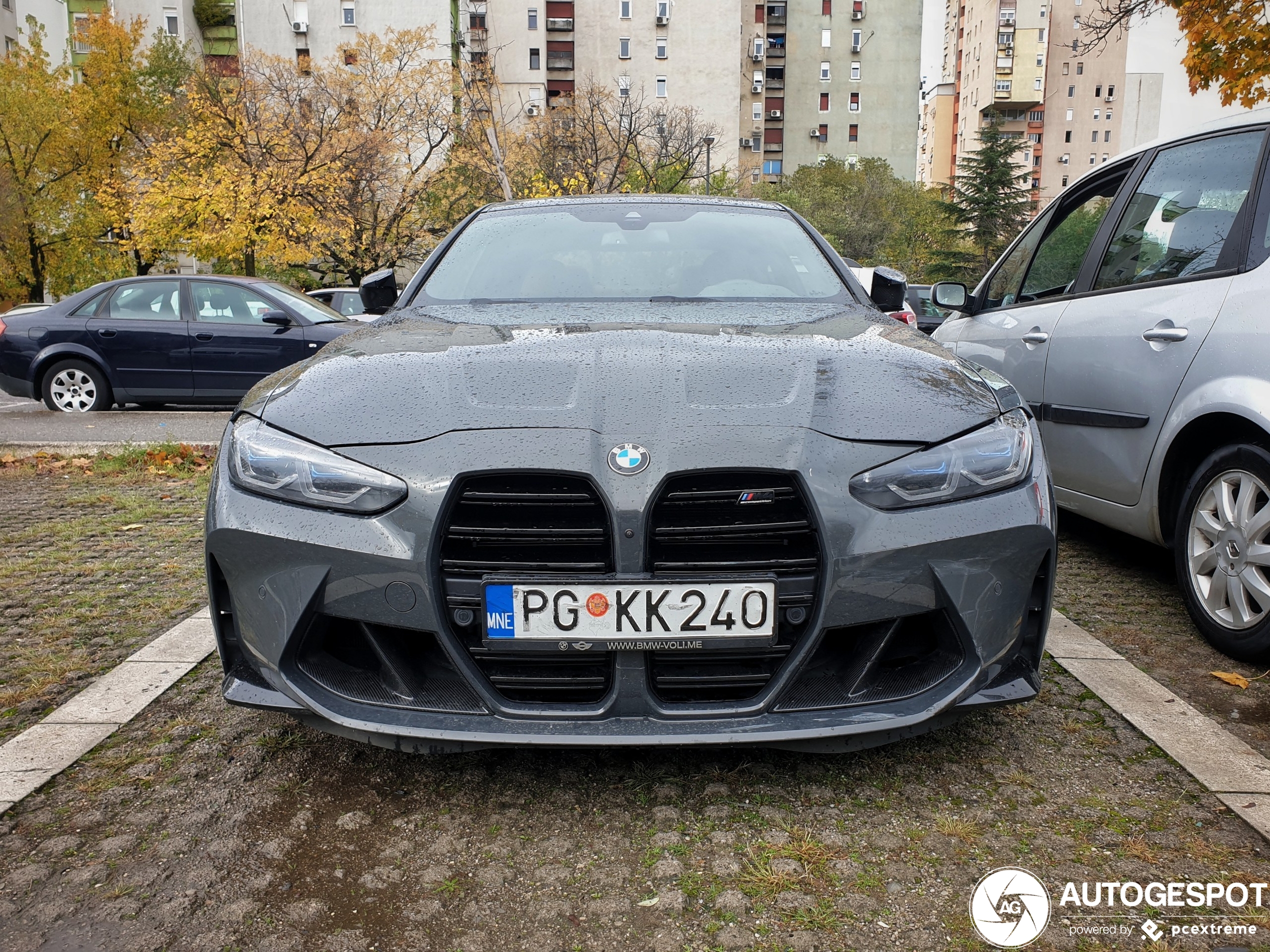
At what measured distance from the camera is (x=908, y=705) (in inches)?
83.4

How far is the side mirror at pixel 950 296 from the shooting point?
5191 mm

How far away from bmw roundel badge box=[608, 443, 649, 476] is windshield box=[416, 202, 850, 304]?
121 centimetres

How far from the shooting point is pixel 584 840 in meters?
2.08

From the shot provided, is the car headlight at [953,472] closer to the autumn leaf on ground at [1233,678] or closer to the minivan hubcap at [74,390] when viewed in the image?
the autumn leaf on ground at [1233,678]

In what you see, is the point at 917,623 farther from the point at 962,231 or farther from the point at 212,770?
the point at 962,231

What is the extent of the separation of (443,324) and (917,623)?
5.30ft

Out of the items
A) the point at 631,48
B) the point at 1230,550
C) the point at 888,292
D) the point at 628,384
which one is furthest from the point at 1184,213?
the point at 631,48

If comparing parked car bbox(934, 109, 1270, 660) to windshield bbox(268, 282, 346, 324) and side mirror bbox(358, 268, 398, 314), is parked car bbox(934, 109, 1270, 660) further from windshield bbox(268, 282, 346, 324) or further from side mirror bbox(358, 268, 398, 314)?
windshield bbox(268, 282, 346, 324)

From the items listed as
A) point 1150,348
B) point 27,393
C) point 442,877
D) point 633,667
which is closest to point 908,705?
point 633,667

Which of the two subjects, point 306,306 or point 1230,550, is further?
point 306,306

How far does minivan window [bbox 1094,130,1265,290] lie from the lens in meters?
3.41

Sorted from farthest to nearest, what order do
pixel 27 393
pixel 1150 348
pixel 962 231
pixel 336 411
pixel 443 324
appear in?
pixel 962 231 < pixel 27 393 < pixel 1150 348 < pixel 443 324 < pixel 336 411

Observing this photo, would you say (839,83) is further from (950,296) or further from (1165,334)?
→ (1165,334)

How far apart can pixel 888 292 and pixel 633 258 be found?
92 centimetres
